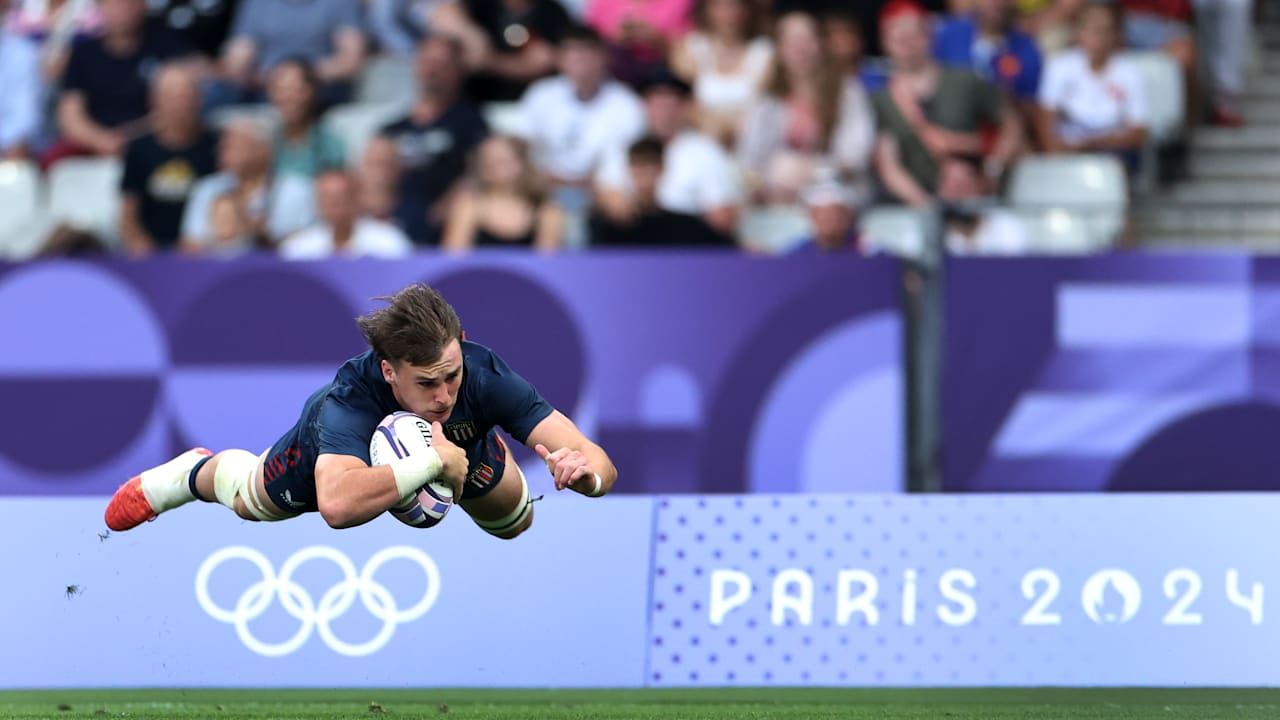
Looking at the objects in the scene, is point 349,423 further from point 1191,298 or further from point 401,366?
point 1191,298

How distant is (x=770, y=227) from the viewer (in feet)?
42.1

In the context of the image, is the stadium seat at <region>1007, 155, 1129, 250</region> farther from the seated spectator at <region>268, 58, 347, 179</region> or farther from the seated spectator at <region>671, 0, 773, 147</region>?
the seated spectator at <region>268, 58, 347, 179</region>

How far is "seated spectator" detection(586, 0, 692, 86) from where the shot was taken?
45.8 ft

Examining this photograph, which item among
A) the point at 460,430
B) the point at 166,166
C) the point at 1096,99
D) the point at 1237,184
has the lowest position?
the point at 460,430

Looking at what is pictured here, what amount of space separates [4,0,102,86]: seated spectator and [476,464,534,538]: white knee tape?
8.31 metres

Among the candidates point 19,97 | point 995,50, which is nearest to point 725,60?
point 995,50

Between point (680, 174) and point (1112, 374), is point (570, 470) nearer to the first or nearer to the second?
point (1112, 374)

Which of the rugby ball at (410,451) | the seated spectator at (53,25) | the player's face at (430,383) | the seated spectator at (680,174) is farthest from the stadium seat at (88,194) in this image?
the rugby ball at (410,451)

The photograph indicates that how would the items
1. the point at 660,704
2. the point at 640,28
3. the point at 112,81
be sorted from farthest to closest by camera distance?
the point at 112,81 → the point at 640,28 → the point at 660,704

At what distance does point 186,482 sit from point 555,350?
382cm

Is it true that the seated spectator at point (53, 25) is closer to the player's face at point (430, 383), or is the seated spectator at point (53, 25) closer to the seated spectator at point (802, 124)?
the seated spectator at point (802, 124)

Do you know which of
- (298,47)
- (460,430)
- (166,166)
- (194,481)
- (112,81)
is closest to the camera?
(460,430)

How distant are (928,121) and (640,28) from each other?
248cm

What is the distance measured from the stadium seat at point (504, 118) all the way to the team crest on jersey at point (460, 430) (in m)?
6.01
